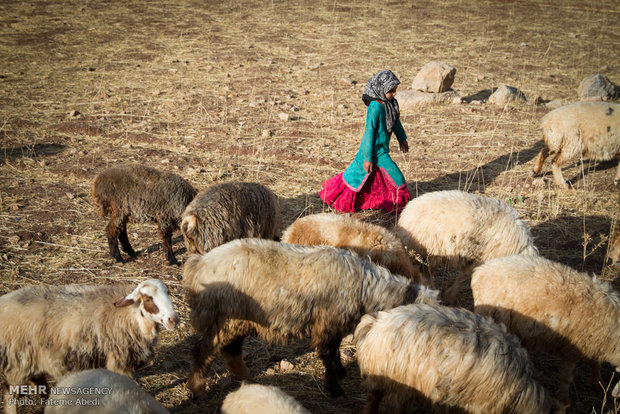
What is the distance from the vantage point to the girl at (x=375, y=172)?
678 centimetres

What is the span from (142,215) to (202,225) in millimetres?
1112

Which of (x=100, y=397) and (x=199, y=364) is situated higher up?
(x=100, y=397)

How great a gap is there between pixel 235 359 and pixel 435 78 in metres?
8.94

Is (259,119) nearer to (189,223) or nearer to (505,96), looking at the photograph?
(189,223)

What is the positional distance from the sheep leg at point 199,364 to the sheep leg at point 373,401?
135 centimetres

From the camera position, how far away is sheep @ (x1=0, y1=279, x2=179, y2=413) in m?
3.74

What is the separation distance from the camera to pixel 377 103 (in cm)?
678

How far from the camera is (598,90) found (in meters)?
11.2

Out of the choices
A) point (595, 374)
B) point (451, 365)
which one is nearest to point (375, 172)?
point (595, 374)

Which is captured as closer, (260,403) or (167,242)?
(260,403)

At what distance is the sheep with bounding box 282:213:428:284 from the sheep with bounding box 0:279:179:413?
1.66m

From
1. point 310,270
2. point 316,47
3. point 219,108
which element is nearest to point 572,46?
point 316,47

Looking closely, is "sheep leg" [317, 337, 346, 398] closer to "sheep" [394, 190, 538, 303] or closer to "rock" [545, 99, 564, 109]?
"sheep" [394, 190, 538, 303]

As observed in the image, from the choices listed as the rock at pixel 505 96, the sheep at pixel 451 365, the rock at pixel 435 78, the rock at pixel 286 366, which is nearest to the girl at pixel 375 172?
the rock at pixel 286 366
